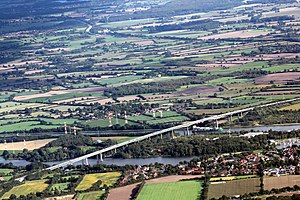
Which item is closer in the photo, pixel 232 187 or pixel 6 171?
pixel 232 187

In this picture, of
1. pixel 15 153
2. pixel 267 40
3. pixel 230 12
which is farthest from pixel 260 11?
pixel 15 153

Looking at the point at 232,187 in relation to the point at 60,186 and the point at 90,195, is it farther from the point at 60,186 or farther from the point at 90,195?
the point at 60,186

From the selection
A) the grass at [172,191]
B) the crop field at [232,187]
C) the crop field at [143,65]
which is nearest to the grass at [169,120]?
the crop field at [143,65]

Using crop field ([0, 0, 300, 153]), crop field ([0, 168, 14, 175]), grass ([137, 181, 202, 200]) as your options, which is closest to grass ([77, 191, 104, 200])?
grass ([137, 181, 202, 200])

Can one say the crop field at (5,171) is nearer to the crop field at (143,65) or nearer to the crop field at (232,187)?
the crop field at (143,65)

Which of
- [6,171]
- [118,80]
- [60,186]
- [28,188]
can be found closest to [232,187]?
[60,186]

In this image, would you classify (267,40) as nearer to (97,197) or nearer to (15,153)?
(15,153)
